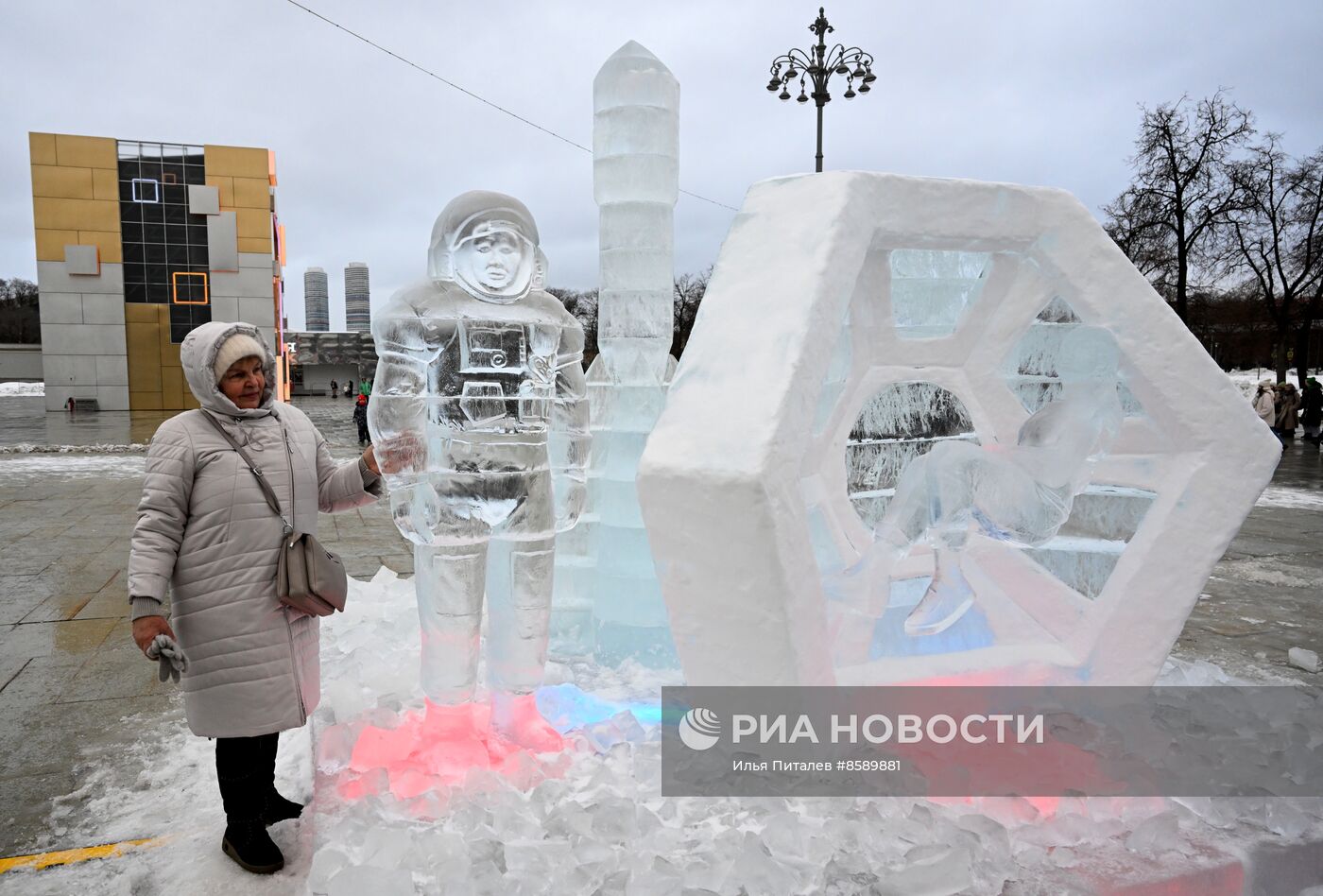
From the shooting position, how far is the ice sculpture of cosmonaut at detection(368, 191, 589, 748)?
2.81 meters

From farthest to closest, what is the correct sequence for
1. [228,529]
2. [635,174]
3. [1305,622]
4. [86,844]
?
[1305,622]
[635,174]
[86,844]
[228,529]

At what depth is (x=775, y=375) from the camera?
85.5 inches

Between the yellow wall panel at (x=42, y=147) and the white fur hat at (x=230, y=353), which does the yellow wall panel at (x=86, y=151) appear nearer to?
the yellow wall panel at (x=42, y=147)

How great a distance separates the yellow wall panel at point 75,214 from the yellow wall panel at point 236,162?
269 cm

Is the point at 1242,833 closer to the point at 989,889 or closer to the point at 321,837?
the point at 989,889

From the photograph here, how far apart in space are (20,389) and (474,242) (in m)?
49.6

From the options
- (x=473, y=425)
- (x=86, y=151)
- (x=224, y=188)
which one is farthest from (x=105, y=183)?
(x=473, y=425)

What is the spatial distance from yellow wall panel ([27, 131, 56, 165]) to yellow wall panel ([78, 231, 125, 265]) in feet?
6.13

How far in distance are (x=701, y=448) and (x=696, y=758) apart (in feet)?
4.00

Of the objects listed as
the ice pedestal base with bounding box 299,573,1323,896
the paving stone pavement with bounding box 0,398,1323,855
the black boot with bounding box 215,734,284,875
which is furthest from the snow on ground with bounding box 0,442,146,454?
the black boot with bounding box 215,734,284,875

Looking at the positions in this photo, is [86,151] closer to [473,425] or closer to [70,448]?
[70,448]

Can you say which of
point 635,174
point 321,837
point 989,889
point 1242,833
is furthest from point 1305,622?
point 321,837

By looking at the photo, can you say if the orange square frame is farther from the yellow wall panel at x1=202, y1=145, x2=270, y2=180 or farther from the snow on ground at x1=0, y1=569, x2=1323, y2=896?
the snow on ground at x1=0, y1=569, x2=1323, y2=896

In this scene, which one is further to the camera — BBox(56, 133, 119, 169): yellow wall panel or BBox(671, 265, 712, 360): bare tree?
BBox(671, 265, 712, 360): bare tree
